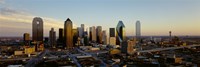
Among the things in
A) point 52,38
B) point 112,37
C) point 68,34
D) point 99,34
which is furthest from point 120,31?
point 52,38

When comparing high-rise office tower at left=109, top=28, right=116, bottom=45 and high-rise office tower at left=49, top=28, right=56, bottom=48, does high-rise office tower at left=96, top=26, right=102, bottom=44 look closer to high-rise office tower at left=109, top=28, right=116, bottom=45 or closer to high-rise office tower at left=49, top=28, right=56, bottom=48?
high-rise office tower at left=109, top=28, right=116, bottom=45

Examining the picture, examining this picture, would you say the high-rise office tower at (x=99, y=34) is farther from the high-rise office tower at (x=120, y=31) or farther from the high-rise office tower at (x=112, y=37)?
the high-rise office tower at (x=120, y=31)

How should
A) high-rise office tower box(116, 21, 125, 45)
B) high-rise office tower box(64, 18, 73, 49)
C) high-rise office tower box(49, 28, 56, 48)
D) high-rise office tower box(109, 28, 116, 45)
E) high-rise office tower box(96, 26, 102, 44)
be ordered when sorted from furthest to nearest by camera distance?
high-rise office tower box(96, 26, 102, 44)
high-rise office tower box(116, 21, 125, 45)
high-rise office tower box(109, 28, 116, 45)
high-rise office tower box(49, 28, 56, 48)
high-rise office tower box(64, 18, 73, 49)

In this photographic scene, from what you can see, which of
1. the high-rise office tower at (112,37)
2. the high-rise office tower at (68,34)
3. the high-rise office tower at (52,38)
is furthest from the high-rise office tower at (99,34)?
the high-rise office tower at (52,38)

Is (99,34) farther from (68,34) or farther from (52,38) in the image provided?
(52,38)

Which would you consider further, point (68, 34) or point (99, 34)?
point (99, 34)

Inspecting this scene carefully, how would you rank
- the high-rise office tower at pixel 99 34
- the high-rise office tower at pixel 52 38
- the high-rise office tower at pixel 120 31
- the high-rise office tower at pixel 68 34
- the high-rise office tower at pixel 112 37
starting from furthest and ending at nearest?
the high-rise office tower at pixel 99 34, the high-rise office tower at pixel 120 31, the high-rise office tower at pixel 112 37, the high-rise office tower at pixel 52 38, the high-rise office tower at pixel 68 34

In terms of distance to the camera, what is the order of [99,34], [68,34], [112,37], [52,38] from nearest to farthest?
1. [68,34]
2. [52,38]
3. [112,37]
4. [99,34]

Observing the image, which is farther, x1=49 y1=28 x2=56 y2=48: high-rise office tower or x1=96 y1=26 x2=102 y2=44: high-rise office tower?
x1=96 y1=26 x2=102 y2=44: high-rise office tower

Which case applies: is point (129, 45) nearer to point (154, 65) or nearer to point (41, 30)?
point (154, 65)

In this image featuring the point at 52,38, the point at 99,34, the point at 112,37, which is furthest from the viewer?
the point at 99,34

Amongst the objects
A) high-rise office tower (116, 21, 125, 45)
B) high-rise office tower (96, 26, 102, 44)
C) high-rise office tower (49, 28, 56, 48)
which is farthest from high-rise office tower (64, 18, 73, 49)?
high-rise office tower (116, 21, 125, 45)
